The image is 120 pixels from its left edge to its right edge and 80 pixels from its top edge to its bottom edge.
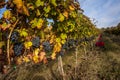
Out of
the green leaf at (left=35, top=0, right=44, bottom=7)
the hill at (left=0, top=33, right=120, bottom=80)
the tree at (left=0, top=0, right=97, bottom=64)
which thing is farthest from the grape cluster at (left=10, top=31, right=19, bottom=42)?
Answer: the hill at (left=0, top=33, right=120, bottom=80)

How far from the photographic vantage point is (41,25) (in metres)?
4.28

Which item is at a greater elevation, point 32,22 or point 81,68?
point 32,22

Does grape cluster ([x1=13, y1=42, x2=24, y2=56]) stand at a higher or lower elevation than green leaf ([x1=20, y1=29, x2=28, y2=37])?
lower

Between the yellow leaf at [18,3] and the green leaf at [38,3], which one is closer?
the yellow leaf at [18,3]

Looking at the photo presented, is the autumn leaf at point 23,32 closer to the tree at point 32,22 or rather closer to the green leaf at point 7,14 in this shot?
the tree at point 32,22

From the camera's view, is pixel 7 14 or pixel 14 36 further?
pixel 14 36

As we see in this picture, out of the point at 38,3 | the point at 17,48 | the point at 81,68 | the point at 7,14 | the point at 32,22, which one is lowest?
the point at 81,68

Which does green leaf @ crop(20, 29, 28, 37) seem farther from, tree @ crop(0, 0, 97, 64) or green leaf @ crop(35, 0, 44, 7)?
green leaf @ crop(35, 0, 44, 7)

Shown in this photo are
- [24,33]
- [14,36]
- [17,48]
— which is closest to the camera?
[24,33]

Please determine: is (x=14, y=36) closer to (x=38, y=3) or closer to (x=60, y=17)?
(x=38, y=3)

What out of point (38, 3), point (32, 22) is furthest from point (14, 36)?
point (38, 3)

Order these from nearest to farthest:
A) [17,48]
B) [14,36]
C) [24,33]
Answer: [24,33]
[14,36]
[17,48]

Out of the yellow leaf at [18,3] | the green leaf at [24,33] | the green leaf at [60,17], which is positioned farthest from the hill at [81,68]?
the yellow leaf at [18,3]

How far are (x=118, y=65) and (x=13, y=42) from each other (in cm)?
960
